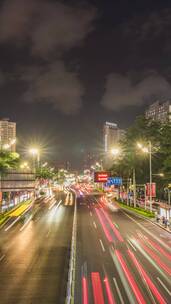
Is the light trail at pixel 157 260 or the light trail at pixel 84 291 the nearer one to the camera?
the light trail at pixel 84 291

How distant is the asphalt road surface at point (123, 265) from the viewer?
19594 mm

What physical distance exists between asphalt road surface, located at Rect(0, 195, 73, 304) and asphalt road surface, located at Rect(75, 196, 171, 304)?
4.46 ft

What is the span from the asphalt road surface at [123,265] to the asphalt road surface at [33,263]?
1359mm

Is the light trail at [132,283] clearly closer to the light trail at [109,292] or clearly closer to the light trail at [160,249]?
the light trail at [109,292]

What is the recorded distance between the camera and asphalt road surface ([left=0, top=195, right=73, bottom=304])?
2003 cm

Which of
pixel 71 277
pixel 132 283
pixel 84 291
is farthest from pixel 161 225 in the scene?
pixel 84 291

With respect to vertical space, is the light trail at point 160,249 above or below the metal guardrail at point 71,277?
above

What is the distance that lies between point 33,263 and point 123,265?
22.5 ft

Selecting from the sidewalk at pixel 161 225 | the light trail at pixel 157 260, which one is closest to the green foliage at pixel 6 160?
the sidewalk at pixel 161 225

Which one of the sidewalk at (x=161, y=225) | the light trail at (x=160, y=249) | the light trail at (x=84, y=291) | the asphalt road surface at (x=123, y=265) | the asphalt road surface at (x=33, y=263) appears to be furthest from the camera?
the sidewalk at (x=161, y=225)

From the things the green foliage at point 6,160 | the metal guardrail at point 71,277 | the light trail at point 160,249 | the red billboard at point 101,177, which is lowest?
the metal guardrail at point 71,277

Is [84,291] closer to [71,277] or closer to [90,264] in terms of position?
[71,277]

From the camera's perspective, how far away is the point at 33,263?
27156 mm

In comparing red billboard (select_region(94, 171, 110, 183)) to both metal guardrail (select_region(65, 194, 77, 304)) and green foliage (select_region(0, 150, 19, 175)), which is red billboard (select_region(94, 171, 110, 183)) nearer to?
green foliage (select_region(0, 150, 19, 175))
